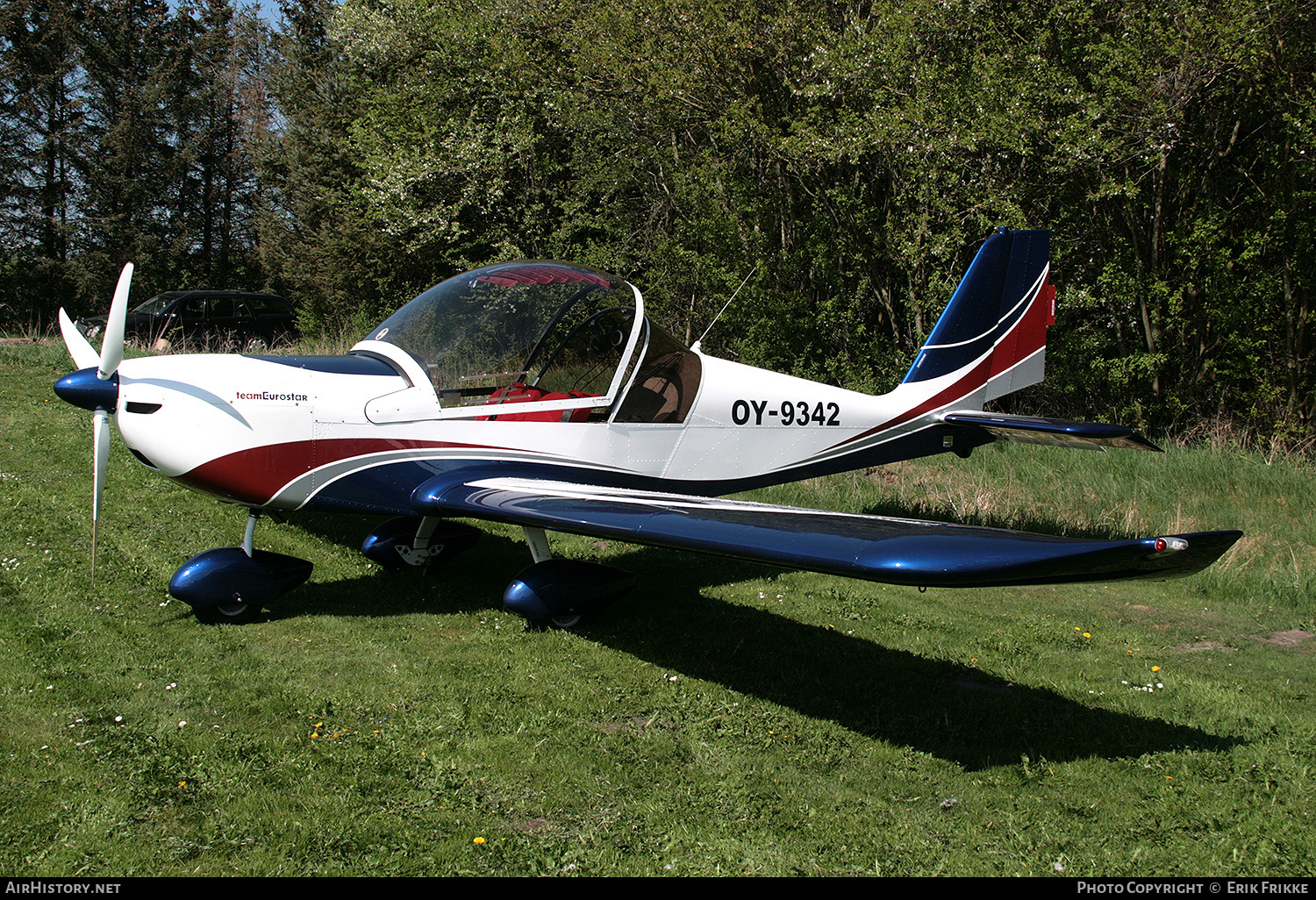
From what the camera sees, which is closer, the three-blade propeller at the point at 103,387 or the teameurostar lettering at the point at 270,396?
the three-blade propeller at the point at 103,387

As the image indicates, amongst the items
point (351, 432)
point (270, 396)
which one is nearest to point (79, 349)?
point (270, 396)

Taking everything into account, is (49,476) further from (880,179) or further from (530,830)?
(880,179)

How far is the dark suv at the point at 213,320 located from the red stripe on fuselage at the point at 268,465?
38.7 ft

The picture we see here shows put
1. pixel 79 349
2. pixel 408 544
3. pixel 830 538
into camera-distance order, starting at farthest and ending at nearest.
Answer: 1. pixel 408 544
2. pixel 79 349
3. pixel 830 538

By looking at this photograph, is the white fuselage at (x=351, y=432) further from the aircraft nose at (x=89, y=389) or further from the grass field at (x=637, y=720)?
the grass field at (x=637, y=720)

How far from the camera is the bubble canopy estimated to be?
5539 millimetres

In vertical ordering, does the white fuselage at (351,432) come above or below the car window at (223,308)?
below

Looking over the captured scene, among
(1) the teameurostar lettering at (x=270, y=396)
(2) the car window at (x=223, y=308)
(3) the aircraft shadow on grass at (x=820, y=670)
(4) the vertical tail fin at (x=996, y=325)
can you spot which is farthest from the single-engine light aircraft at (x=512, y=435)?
(2) the car window at (x=223, y=308)

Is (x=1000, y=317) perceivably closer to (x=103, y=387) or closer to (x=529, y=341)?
(x=529, y=341)

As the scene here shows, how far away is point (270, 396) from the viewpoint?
5.01 m

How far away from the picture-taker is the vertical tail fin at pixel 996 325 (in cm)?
764

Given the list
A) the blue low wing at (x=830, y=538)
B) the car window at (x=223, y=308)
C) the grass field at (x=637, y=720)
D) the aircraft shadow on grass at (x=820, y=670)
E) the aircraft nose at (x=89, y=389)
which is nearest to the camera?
the blue low wing at (x=830, y=538)

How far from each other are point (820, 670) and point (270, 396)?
3.63 meters

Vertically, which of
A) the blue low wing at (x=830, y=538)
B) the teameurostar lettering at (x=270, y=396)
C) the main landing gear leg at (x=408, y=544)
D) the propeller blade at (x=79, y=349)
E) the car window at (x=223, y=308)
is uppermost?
the car window at (x=223, y=308)
